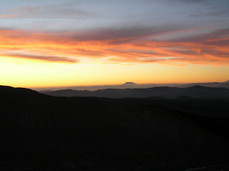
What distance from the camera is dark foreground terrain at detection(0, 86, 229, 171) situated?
29.1 meters

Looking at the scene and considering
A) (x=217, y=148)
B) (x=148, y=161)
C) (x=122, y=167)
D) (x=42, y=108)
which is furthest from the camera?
(x=42, y=108)

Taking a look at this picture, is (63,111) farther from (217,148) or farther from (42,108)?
(217,148)

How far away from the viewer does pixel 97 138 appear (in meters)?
40.5

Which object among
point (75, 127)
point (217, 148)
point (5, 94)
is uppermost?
point (5, 94)

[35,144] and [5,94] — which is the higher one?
[5,94]

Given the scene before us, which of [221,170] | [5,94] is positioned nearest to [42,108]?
[5,94]

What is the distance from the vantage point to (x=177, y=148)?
3947 centimetres

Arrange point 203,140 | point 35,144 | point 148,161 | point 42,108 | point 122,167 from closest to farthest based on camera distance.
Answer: point 122,167 → point 148,161 → point 35,144 → point 203,140 → point 42,108

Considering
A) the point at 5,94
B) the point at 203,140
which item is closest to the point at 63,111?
the point at 5,94

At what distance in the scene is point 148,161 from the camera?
31.3 metres

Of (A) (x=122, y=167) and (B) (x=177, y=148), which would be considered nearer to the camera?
(A) (x=122, y=167)

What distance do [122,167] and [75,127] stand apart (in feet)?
57.5

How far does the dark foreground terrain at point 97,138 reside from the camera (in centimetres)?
2914

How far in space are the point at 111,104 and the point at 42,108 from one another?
15.4m
